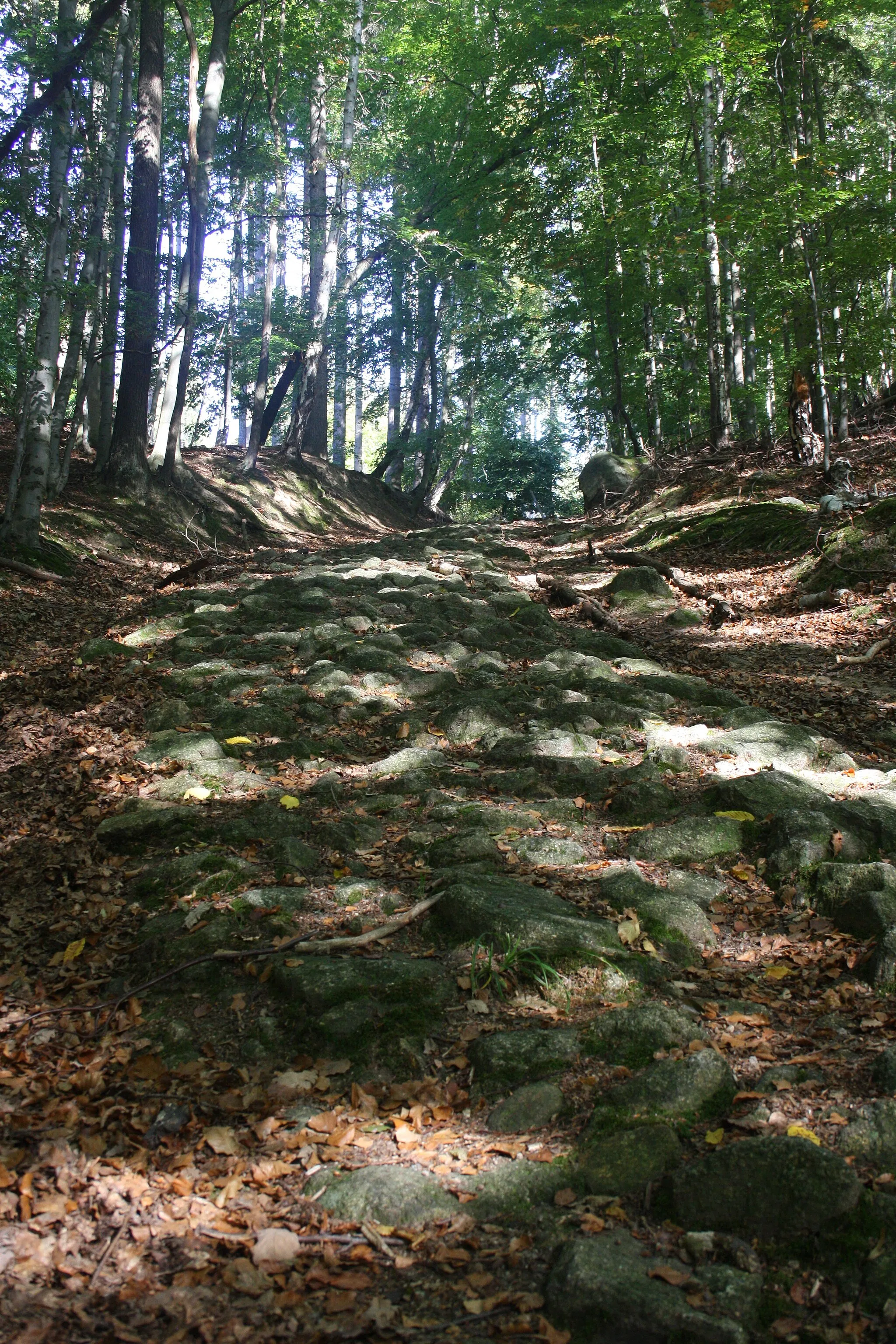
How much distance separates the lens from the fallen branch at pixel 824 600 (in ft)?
25.9

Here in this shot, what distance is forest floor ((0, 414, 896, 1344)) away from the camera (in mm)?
1867

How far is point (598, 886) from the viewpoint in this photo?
3.54 metres

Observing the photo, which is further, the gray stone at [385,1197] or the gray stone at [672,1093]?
the gray stone at [672,1093]

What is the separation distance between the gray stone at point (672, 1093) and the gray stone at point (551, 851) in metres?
1.37

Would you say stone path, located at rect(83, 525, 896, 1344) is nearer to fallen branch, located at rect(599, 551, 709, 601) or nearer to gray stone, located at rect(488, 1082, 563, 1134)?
gray stone, located at rect(488, 1082, 563, 1134)

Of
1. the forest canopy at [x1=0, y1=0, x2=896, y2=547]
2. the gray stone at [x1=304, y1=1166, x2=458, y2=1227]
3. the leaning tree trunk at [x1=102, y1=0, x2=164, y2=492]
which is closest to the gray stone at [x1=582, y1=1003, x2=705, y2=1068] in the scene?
the gray stone at [x1=304, y1=1166, x2=458, y2=1227]

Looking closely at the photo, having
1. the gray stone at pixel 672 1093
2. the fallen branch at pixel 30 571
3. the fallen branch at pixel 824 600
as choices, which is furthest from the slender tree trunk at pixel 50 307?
the gray stone at pixel 672 1093

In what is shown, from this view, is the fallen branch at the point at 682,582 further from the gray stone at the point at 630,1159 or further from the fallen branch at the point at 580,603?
the gray stone at the point at 630,1159

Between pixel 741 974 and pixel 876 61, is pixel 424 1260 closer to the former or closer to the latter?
pixel 741 974

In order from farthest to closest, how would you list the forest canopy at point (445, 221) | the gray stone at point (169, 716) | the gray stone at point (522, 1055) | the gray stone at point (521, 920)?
the forest canopy at point (445, 221), the gray stone at point (169, 716), the gray stone at point (521, 920), the gray stone at point (522, 1055)

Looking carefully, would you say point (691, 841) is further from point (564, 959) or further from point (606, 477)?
point (606, 477)

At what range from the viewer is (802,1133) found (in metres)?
2.17

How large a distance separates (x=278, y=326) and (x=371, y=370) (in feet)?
12.2

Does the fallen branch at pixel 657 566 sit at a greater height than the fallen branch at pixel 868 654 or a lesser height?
greater
